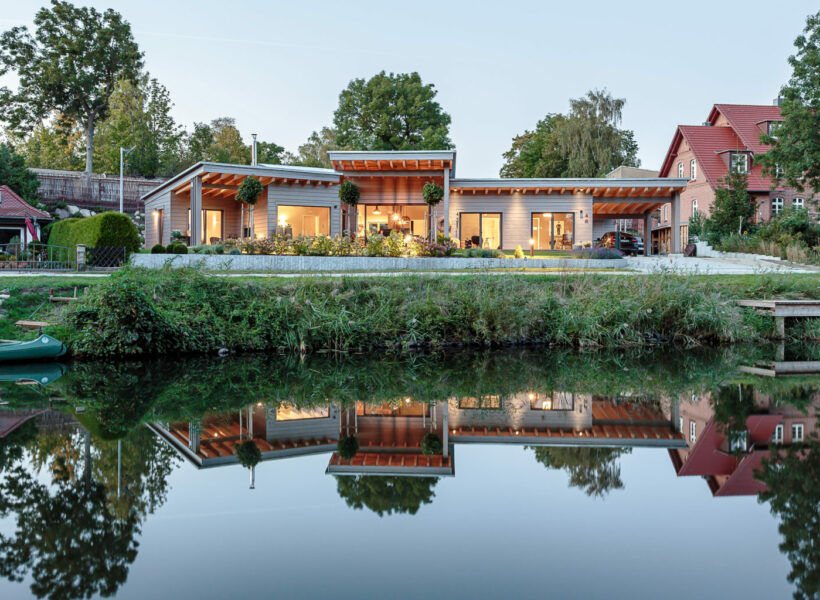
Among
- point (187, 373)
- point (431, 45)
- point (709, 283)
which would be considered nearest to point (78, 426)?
point (187, 373)

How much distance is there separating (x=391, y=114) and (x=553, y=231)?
2197 centimetres

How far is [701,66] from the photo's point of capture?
3412cm

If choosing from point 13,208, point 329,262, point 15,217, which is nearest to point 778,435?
point 329,262

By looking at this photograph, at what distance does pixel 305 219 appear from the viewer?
24500 mm

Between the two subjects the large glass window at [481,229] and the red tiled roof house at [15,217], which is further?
the large glass window at [481,229]

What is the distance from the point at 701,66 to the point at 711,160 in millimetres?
4957

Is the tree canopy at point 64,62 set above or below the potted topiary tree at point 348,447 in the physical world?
above

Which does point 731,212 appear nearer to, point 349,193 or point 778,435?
point 349,193

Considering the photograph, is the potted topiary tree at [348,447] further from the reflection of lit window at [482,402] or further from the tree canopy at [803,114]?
the tree canopy at [803,114]

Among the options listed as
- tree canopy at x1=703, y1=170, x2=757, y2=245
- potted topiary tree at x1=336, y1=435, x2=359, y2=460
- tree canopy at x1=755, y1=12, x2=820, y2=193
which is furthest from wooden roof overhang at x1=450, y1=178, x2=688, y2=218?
potted topiary tree at x1=336, y1=435, x2=359, y2=460

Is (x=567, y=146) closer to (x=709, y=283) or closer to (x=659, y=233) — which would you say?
(x=659, y=233)

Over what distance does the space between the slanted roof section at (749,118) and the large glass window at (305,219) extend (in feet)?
78.0

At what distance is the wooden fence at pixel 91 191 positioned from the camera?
34.2m

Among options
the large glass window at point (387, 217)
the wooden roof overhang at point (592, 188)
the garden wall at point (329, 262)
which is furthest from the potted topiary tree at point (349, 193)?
the garden wall at point (329, 262)
